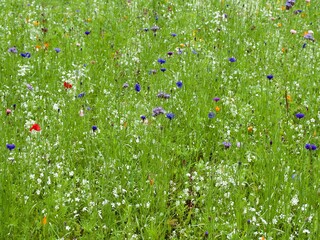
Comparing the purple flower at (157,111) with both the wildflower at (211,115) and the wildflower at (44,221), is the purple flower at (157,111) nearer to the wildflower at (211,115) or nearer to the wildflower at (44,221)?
the wildflower at (211,115)

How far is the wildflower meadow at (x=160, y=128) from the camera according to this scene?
3.37m

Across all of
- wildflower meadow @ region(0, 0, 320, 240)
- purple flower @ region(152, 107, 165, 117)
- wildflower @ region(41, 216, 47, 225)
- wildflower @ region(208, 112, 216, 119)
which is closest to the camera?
wildflower @ region(41, 216, 47, 225)

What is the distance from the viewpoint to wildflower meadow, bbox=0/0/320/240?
3373 mm

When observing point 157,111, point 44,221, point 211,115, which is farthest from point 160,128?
point 44,221

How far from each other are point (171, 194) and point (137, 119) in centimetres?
99

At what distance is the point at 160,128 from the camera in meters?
4.33

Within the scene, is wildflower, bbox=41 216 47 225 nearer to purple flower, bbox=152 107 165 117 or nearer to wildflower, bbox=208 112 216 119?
purple flower, bbox=152 107 165 117

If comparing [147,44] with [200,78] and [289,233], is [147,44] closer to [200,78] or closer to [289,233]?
[200,78]

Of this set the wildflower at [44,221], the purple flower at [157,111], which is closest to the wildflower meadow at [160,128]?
the wildflower at [44,221]

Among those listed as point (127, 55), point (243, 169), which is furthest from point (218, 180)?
point (127, 55)

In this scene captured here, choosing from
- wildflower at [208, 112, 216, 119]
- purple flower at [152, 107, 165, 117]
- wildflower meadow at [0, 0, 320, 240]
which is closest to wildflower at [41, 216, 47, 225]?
wildflower meadow at [0, 0, 320, 240]

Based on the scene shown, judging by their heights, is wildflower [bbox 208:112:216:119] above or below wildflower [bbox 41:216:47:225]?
above

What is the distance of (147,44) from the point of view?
6.14 meters

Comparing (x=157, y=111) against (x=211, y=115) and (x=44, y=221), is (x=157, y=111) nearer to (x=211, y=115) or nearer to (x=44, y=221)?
(x=211, y=115)
